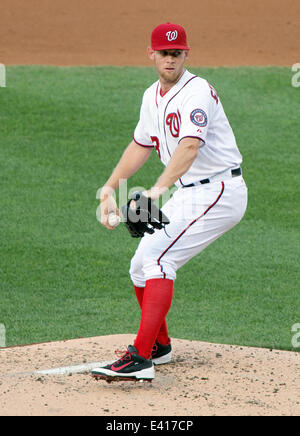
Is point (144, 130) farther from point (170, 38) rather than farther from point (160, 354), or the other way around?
point (160, 354)

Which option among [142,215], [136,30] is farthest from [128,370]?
[136,30]

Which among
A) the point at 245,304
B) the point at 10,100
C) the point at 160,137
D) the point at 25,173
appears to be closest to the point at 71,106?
the point at 10,100

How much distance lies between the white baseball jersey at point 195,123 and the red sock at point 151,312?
640mm

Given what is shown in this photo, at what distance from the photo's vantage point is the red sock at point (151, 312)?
14.1 ft

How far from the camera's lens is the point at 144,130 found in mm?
4797

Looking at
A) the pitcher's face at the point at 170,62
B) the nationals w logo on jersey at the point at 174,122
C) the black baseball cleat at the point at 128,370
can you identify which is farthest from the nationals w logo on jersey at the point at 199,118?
the black baseball cleat at the point at 128,370

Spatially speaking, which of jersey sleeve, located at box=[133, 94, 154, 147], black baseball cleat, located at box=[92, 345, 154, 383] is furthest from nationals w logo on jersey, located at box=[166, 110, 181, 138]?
black baseball cleat, located at box=[92, 345, 154, 383]

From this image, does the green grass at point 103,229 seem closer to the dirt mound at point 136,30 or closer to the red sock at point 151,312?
the dirt mound at point 136,30

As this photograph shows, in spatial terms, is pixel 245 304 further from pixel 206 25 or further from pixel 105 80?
pixel 206 25

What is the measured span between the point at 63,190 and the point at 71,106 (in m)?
2.92

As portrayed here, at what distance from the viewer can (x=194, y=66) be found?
47.1 feet

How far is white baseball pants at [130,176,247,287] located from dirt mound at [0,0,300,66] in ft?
34.0

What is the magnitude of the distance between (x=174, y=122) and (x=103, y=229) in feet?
13.8

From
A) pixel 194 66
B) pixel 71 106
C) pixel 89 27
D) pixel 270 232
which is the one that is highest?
pixel 89 27
